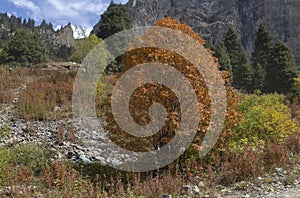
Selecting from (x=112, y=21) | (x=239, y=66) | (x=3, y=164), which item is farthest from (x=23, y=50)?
(x=3, y=164)

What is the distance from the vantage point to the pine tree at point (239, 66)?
30638mm

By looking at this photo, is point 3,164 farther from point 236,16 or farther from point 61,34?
point 61,34

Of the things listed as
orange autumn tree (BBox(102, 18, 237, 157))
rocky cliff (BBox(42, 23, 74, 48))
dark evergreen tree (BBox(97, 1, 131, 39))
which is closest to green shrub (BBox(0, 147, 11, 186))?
orange autumn tree (BBox(102, 18, 237, 157))

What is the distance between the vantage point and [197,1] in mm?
104375

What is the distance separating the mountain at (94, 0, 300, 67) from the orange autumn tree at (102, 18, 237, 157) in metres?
72.8

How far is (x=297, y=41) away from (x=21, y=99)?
78.3 m

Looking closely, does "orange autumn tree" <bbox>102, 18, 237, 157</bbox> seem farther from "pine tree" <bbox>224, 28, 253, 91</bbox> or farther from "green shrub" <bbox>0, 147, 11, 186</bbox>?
"pine tree" <bbox>224, 28, 253, 91</bbox>

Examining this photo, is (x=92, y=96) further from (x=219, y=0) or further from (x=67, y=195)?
(x=219, y=0)

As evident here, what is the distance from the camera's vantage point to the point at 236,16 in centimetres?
8725

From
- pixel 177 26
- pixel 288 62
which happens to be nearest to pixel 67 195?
pixel 177 26

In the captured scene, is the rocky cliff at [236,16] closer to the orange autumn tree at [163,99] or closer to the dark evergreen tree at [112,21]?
the dark evergreen tree at [112,21]

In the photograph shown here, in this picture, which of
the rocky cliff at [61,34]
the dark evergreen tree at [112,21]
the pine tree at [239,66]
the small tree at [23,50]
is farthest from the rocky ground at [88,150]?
the rocky cliff at [61,34]

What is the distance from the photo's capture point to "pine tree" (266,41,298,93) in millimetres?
25814

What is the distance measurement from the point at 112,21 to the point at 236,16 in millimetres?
70974
